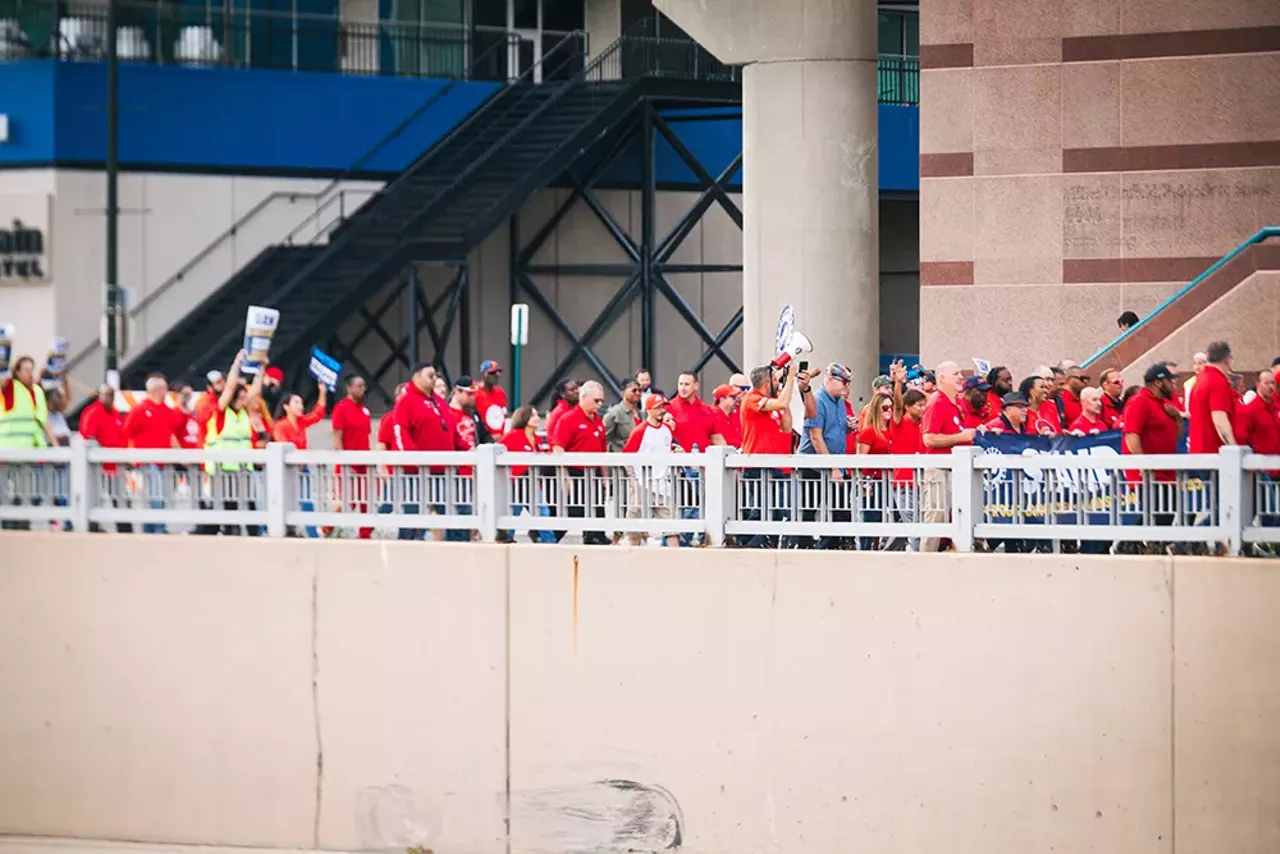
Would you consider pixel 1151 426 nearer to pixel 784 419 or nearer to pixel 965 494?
pixel 965 494

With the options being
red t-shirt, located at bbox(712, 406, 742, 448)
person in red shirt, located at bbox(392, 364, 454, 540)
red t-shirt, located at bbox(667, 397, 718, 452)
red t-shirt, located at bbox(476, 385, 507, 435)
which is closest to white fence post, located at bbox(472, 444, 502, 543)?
person in red shirt, located at bbox(392, 364, 454, 540)

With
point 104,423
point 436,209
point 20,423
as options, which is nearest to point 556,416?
point 104,423

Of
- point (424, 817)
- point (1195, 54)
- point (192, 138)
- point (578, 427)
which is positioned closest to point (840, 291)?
point (1195, 54)

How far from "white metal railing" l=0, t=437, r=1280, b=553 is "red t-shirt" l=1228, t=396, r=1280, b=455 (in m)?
1.03

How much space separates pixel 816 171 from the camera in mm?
25906

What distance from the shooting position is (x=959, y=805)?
15773mm

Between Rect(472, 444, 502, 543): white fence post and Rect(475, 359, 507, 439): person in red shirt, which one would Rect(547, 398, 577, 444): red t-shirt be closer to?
Rect(472, 444, 502, 543): white fence post

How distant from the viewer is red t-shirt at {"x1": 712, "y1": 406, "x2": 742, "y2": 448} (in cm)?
1836

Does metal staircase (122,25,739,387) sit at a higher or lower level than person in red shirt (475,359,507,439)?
higher

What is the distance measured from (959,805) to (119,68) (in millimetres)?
24131

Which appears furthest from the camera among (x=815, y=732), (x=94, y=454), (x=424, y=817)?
(x=94, y=454)

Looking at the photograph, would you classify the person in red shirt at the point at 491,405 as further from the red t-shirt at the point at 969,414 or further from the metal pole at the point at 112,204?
the metal pole at the point at 112,204

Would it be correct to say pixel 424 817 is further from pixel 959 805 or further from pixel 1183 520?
pixel 1183 520

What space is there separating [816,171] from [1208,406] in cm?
1072
